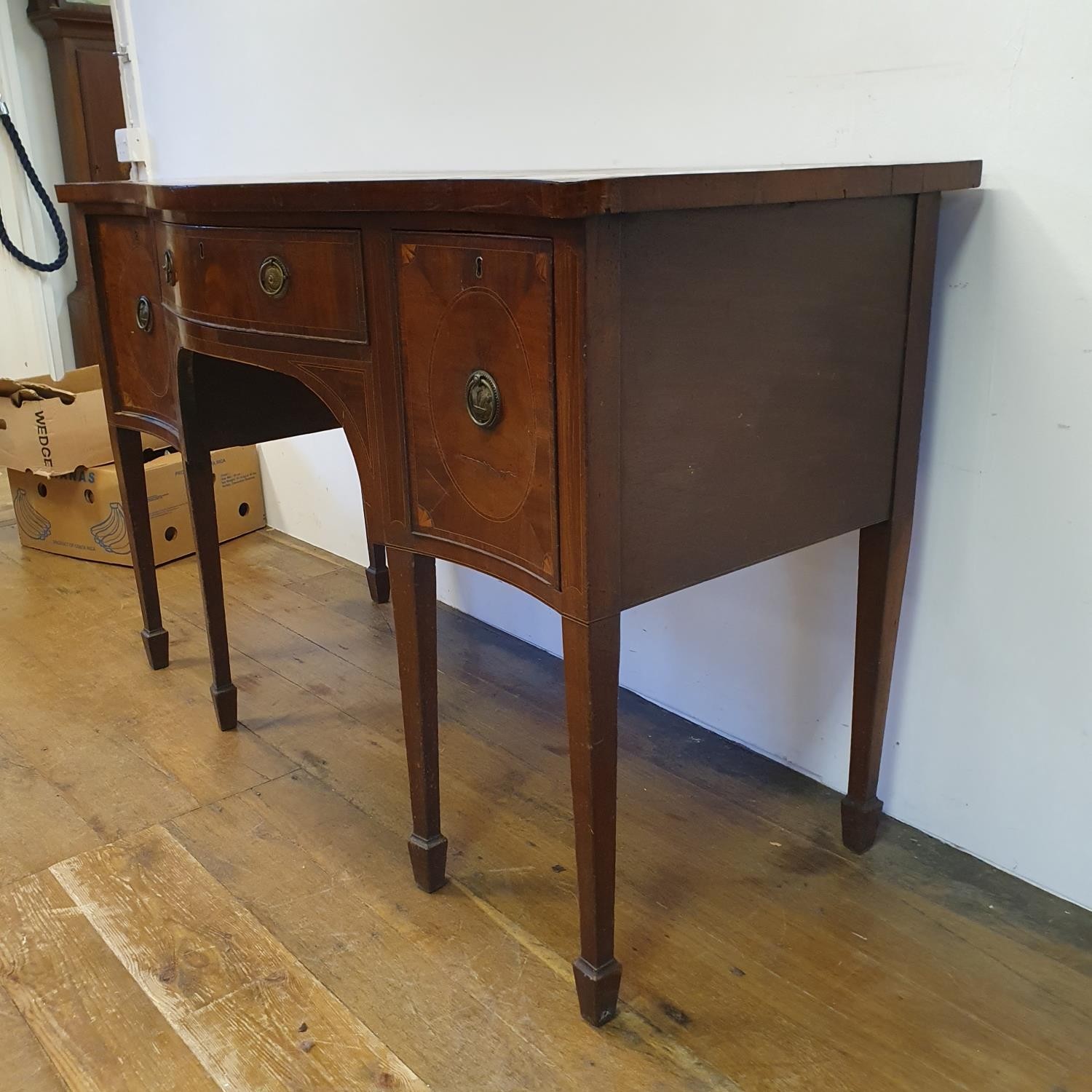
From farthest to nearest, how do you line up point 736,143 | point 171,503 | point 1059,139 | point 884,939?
1. point 171,503
2. point 736,143
3. point 884,939
4. point 1059,139

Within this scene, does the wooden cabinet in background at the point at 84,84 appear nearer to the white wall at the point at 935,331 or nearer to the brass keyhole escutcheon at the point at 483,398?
the white wall at the point at 935,331

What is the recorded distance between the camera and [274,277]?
1.12m

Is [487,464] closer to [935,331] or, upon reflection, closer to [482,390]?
[482,390]

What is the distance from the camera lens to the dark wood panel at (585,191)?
780 millimetres

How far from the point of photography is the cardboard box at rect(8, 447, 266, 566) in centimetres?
234

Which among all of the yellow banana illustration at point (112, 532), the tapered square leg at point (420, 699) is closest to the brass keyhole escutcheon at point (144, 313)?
the tapered square leg at point (420, 699)

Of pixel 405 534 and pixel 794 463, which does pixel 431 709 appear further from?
pixel 794 463

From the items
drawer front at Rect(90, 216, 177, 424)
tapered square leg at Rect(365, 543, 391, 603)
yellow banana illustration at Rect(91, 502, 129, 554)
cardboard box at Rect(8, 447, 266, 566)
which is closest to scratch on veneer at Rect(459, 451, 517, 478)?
drawer front at Rect(90, 216, 177, 424)

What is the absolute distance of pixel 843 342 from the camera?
1.04 metres

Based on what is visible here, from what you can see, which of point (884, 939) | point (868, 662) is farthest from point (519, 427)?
point (884, 939)

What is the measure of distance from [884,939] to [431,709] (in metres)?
0.54

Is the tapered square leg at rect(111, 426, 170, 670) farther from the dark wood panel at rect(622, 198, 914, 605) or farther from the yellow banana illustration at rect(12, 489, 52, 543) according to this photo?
the dark wood panel at rect(622, 198, 914, 605)

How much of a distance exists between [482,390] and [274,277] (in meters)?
0.33

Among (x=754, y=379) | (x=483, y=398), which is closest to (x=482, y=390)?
(x=483, y=398)
